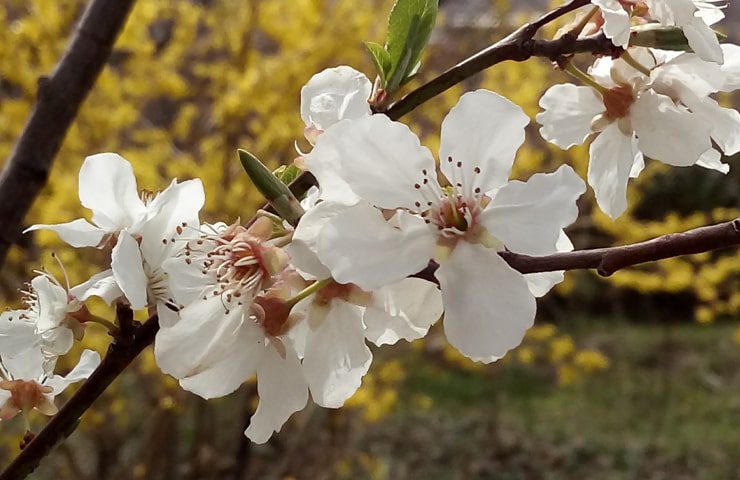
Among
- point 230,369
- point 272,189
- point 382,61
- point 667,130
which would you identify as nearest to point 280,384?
point 230,369

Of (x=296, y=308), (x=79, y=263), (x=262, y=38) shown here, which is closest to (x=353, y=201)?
(x=296, y=308)

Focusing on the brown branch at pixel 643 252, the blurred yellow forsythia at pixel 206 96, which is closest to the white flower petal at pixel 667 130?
the brown branch at pixel 643 252

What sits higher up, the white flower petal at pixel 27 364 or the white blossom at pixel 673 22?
the white blossom at pixel 673 22

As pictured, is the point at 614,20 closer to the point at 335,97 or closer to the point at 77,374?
the point at 335,97

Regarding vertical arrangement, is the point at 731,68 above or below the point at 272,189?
below

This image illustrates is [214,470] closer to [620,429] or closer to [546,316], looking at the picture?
[620,429]

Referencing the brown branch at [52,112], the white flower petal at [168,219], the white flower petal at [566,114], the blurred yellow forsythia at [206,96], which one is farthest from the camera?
the blurred yellow forsythia at [206,96]

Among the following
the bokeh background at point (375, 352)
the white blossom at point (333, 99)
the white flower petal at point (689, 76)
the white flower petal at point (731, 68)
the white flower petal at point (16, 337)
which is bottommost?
the bokeh background at point (375, 352)

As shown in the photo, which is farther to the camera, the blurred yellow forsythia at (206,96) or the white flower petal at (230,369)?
the blurred yellow forsythia at (206,96)

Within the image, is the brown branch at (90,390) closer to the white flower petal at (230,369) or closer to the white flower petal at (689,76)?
the white flower petal at (230,369)
